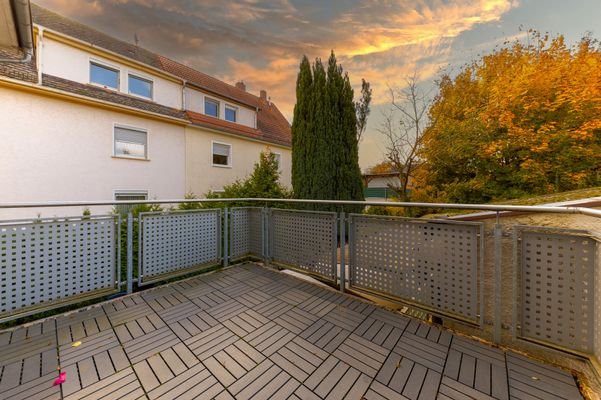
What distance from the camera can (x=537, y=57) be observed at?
824 cm

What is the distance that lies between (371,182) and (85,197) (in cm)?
2247

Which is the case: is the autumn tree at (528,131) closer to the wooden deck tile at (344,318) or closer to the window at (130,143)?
the wooden deck tile at (344,318)

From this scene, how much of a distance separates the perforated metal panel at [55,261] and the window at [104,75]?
858 cm

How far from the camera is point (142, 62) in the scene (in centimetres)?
943

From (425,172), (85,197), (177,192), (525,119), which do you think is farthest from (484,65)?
(85,197)

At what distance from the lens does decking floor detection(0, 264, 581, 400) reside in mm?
1592

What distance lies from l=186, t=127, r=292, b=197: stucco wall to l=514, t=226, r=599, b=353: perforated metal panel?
35.4 ft

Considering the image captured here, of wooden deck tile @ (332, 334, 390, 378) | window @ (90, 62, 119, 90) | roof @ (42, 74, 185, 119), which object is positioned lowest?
wooden deck tile @ (332, 334, 390, 378)

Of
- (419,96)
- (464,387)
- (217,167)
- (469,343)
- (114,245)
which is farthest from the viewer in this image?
(217,167)

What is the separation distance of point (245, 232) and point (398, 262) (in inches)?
106

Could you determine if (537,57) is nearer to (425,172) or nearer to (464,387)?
(425,172)

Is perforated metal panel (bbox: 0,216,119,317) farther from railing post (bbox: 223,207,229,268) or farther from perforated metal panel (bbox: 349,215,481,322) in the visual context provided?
perforated metal panel (bbox: 349,215,481,322)

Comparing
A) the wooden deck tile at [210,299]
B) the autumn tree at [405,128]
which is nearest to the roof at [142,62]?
the autumn tree at [405,128]

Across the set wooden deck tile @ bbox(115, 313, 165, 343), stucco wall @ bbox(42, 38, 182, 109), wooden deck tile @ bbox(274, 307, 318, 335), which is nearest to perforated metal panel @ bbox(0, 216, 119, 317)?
wooden deck tile @ bbox(115, 313, 165, 343)
